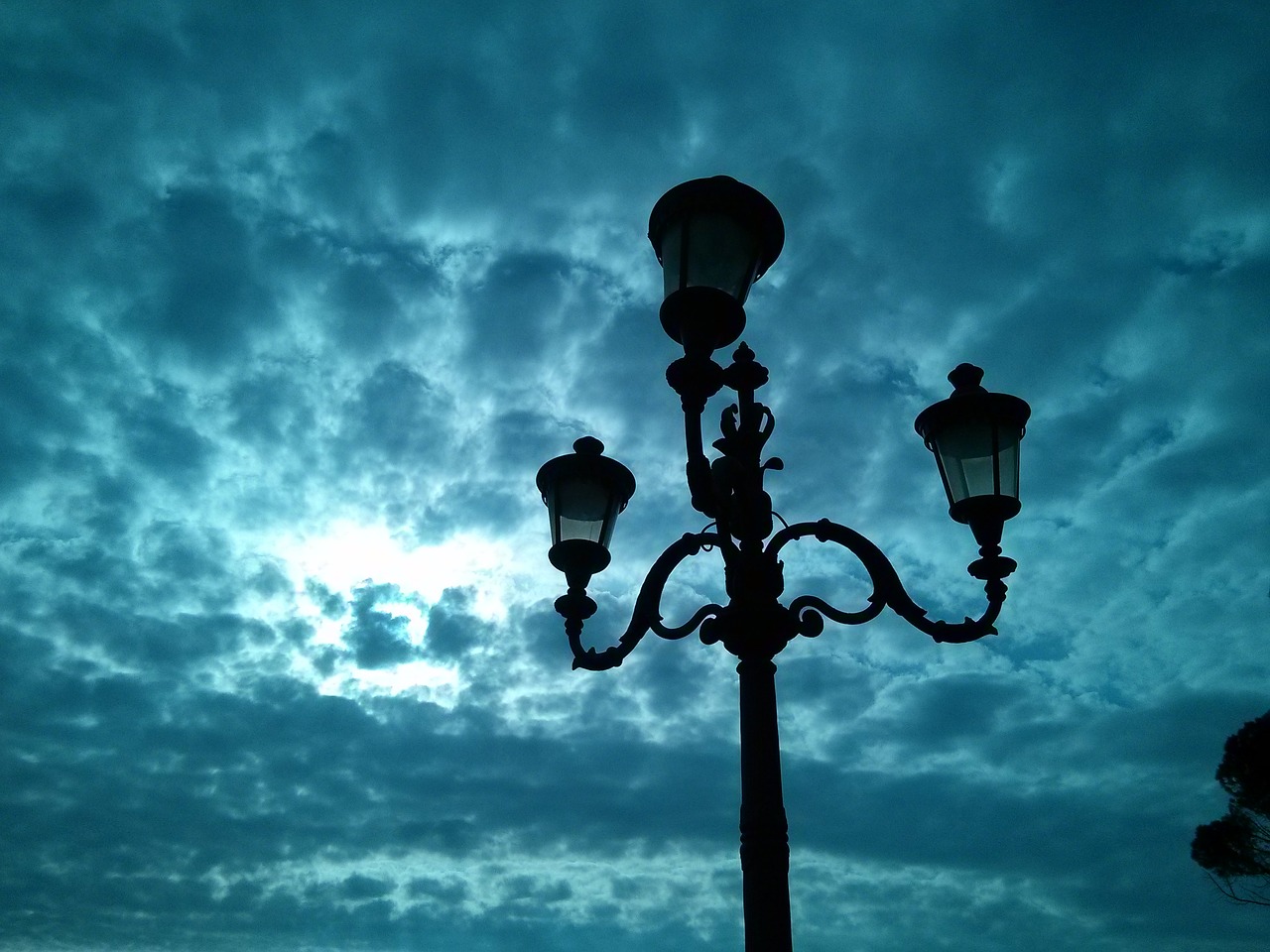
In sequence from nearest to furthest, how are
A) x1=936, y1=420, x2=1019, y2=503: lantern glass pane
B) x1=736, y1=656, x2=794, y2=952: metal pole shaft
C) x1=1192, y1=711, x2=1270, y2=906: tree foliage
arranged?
1. x1=736, y1=656, x2=794, y2=952: metal pole shaft
2. x1=936, y1=420, x2=1019, y2=503: lantern glass pane
3. x1=1192, y1=711, x2=1270, y2=906: tree foliage

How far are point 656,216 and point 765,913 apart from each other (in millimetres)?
3635

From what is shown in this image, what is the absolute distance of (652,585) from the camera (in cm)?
512

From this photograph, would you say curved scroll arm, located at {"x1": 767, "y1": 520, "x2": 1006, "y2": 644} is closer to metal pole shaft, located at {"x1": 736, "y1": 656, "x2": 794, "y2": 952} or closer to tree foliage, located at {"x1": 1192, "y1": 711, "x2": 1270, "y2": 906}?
metal pole shaft, located at {"x1": 736, "y1": 656, "x2": 794, "y2": 952}

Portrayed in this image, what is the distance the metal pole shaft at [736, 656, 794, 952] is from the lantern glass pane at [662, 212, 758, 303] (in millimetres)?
2044

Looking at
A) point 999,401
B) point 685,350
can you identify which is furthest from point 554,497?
point 999,401

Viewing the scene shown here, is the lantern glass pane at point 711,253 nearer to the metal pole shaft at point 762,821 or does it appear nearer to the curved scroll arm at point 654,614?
the curved scroll arm at point 654,614

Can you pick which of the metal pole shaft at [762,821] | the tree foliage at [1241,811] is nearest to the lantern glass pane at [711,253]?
the metal pole shaft at [762,821]

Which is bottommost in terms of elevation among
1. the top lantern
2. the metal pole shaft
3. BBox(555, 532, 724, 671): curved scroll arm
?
the metal pole shaft

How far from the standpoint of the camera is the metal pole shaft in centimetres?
407

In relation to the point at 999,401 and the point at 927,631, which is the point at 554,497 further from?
the point at 999,401

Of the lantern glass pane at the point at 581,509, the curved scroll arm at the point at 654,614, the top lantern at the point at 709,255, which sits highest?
the top lantern at the point at 709,255

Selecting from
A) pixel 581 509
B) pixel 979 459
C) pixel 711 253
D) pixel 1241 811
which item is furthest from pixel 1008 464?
pixel 1241 811

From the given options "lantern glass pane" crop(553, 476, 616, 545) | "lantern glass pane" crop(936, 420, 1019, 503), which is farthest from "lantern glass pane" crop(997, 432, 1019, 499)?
"lantern glass pane" crop(553, 476, 616, 545)

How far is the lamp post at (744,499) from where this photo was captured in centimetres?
458
